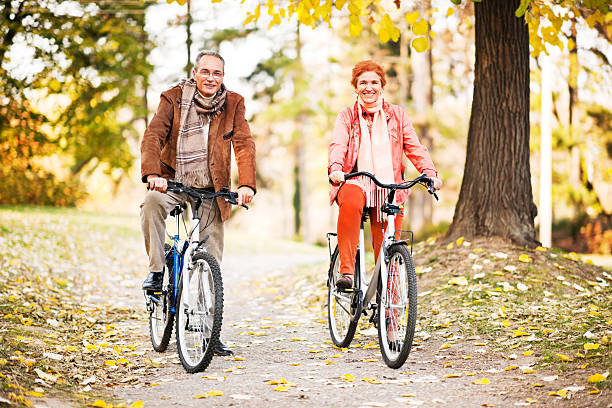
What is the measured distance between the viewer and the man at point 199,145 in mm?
5402

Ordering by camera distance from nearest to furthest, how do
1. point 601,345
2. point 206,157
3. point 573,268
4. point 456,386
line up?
point 456,386, point 601,345, point 206,157, point 573,268

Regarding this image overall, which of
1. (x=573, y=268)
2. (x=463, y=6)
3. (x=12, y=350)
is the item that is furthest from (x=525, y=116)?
(x=12, y=350)

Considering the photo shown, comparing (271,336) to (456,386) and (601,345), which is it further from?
(601,345)

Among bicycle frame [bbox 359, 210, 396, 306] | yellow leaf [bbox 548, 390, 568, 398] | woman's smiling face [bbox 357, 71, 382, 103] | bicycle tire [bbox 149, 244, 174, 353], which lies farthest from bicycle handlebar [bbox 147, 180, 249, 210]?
yellow leaf [bbox 548, 390, 568, 398]

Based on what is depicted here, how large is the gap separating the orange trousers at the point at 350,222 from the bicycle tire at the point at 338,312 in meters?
0.18

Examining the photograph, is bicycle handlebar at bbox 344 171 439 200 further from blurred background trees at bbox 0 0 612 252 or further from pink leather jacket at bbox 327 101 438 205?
blurred background trees at bbox 0 0 612 252

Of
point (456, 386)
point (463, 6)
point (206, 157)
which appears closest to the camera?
point (456, 386)

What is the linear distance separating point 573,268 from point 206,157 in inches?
192

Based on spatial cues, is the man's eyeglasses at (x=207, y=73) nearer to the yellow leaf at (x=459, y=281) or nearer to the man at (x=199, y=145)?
the man at (x=199, y=145)

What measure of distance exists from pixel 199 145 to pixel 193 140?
60 mm

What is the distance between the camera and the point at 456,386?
185 inches

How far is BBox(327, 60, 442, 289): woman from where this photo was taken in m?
5.53

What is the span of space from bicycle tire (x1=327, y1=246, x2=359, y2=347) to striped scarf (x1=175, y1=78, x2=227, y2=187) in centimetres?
140

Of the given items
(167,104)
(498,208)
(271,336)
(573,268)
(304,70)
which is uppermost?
(304,70)
